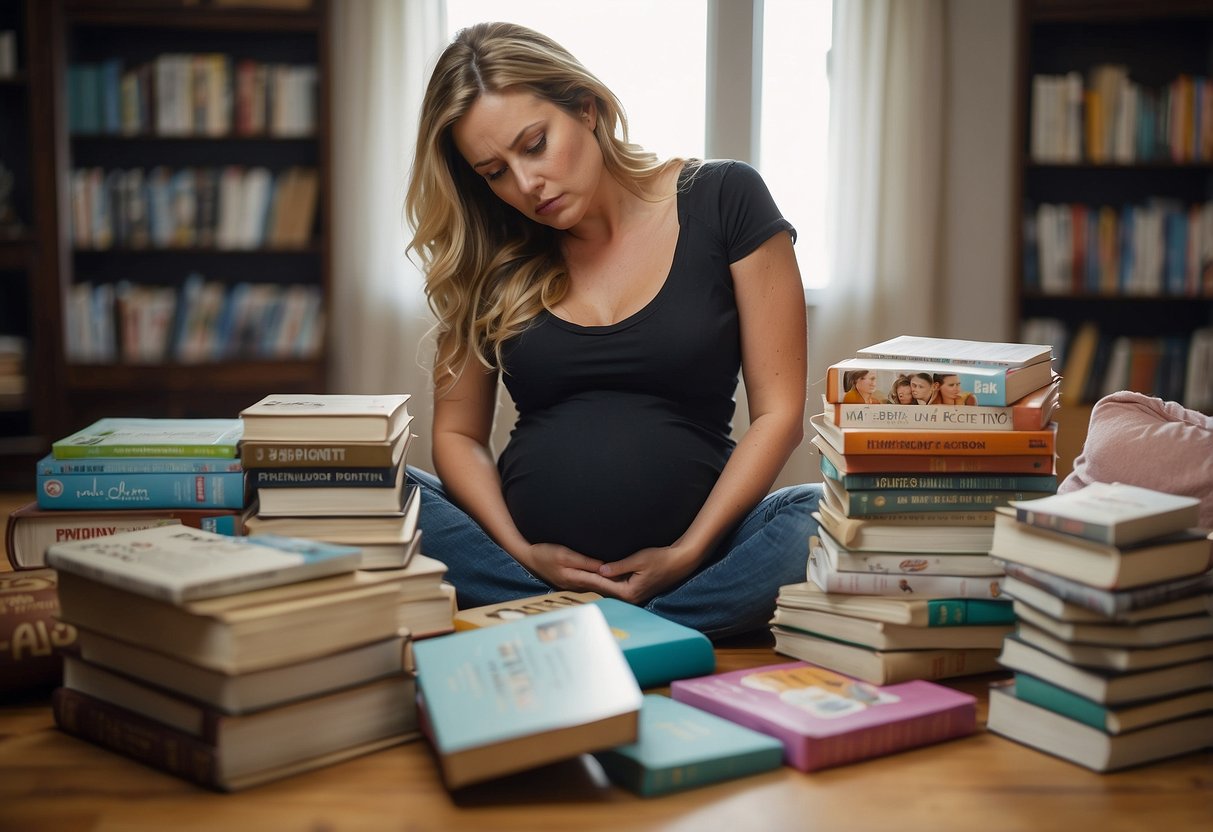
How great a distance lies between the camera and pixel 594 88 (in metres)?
1.81

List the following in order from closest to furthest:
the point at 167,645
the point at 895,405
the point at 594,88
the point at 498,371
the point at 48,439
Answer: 1. the point at 167,645
2. the point at 895,405
3. the point at 594,88
4. the point at 498,371
5. the point at 48,439

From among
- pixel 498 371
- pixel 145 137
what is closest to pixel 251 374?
pixel 145 137

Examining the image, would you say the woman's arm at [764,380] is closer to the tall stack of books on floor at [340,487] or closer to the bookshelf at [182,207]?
the tall stack of books on floor at [340,487]

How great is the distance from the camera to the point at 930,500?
4.50 ft

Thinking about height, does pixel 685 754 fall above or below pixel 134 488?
below

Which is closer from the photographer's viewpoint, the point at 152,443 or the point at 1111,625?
the point at 1111,625

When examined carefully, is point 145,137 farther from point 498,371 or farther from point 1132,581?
point 1132,581

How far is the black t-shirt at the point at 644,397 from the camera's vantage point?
5.71 feet

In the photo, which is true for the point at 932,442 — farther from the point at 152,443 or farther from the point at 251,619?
the point at 152,443

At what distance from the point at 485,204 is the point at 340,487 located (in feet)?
2.49

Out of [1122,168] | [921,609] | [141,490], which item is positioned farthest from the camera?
[1122,168]

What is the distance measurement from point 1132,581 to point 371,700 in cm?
78

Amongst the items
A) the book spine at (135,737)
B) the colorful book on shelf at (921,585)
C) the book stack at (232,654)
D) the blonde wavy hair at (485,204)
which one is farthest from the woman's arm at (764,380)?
the book spine at (135,737)

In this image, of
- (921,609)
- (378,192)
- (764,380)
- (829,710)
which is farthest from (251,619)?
(378,192)
